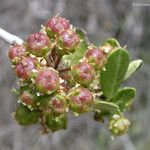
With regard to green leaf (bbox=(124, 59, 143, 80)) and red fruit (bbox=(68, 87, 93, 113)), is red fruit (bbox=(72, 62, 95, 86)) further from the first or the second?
green leaf (bbox=(124, 59, 143, 80))

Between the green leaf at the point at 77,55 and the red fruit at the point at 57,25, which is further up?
the red fruit at the point at 57,25

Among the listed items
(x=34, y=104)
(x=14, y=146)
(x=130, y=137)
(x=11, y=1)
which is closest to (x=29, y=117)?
(x=34, y=104)

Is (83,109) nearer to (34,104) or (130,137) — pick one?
(34,104)

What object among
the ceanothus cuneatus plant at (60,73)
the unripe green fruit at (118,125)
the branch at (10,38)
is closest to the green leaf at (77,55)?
the ceanothus cuneatus plant at (60,73)

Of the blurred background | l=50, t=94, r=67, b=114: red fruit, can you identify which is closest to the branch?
l=50, t=94, r=67, b=114: red fruit

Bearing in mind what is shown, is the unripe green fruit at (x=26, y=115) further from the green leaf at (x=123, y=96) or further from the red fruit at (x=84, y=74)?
the green leaf at (x=123, y=96)
